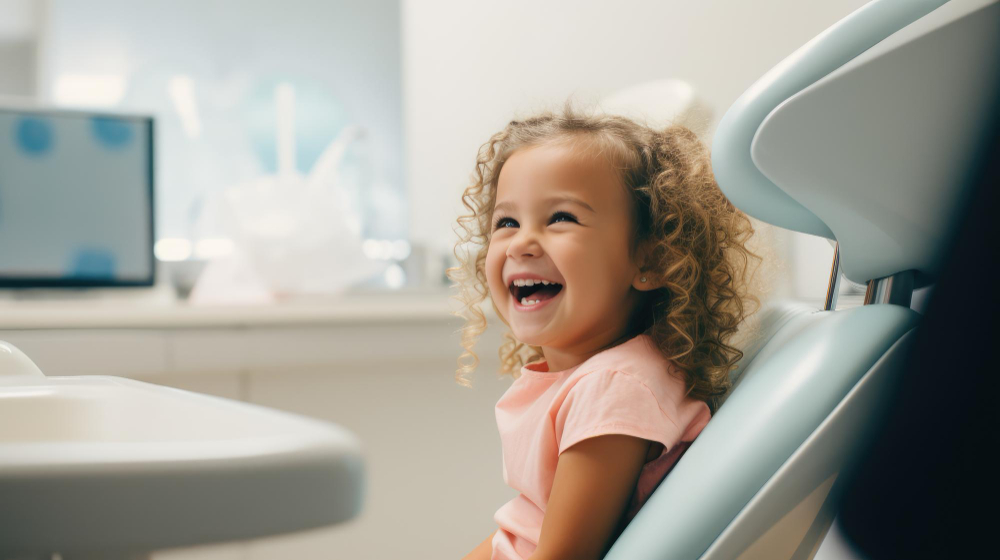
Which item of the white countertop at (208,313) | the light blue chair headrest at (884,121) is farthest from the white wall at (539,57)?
the light blue chair headrest at (884,121)

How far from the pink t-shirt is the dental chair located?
8 centimetres

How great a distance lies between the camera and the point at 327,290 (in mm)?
1372

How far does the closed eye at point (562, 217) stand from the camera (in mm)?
632

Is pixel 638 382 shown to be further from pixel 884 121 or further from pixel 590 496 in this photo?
pixel 884 121

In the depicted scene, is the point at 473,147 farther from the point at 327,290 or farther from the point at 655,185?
the point at 655,185

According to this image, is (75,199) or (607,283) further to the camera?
(75,199)

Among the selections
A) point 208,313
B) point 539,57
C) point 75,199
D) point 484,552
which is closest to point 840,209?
point 484,552

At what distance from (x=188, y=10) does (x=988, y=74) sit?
5.47 ft

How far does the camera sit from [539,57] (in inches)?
73.1

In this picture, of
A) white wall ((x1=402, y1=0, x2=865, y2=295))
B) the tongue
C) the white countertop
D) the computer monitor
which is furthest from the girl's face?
white wall ((x1=402, y1=0, x2=865, y2=295))

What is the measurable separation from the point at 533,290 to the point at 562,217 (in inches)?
2.8

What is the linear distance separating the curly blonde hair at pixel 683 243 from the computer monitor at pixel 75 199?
31.8 inches

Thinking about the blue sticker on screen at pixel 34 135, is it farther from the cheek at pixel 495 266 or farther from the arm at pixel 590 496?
the arm at pixel 590 496

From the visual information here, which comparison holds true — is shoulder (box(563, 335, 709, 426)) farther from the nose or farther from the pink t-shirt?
the nose
